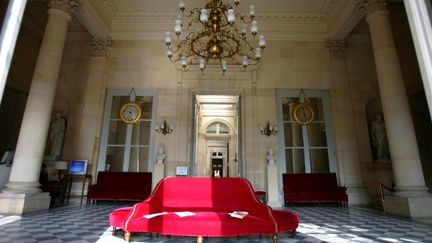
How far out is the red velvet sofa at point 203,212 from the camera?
2870 mm

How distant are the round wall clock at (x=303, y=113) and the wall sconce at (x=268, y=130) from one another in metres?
0.90

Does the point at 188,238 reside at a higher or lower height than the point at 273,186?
lower

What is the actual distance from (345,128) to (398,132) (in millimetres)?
2945

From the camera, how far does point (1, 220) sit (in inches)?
170

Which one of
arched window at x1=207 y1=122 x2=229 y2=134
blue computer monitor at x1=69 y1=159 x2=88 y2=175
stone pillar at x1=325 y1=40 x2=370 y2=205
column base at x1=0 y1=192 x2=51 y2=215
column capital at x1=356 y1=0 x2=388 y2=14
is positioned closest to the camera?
column base at x1=0 y1=192 x2=51 y2=215

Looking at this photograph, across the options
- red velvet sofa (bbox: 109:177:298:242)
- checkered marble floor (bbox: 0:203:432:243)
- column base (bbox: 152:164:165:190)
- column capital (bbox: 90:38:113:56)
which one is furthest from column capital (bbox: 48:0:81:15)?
red velvet sofa (bbox: 109:177:298:242)

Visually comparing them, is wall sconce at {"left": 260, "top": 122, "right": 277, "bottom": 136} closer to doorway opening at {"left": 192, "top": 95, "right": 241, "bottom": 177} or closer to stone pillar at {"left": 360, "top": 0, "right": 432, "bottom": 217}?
stone pillar at {"left": 360, "top": 0, "right": 432, "bottom": 217}

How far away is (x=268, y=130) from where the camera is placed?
831cm

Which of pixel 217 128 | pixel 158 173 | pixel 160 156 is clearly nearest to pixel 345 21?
pixel 160 156

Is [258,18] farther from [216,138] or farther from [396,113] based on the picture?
[216,138]

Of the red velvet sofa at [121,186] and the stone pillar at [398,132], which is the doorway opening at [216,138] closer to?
the red velvet sofa at [121,186]

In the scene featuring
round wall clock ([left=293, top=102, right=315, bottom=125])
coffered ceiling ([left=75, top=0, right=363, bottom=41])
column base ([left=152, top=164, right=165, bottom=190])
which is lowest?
column base ([left=152, top=164, right=165, bottom=190])

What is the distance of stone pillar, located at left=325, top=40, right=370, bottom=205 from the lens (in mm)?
7892

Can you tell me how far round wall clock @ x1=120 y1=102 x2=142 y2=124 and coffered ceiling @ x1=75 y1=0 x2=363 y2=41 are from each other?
2.63 meters
